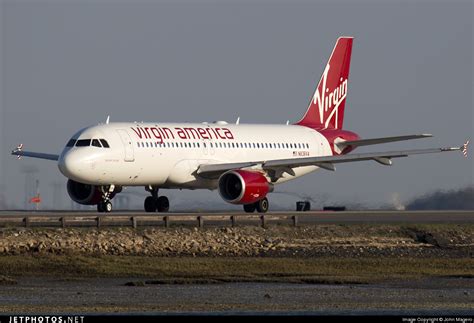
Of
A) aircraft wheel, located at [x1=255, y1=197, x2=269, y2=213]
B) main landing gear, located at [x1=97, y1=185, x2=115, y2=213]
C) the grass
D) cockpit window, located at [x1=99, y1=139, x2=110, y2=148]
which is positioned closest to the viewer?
the grass

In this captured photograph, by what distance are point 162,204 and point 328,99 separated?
14324mm

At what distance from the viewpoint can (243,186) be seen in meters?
58.8

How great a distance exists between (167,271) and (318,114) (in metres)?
34.5

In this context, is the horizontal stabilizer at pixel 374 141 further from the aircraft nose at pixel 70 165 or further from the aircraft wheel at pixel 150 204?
the aircraft nose at pixel 70 165

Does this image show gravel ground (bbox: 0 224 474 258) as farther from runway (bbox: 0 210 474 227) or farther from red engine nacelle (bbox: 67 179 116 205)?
red engine nacelle (bbox: 67 179 116 205)

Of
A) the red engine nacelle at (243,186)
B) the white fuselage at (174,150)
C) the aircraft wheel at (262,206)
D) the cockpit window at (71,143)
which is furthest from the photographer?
the aircraft wheel at (262,206)

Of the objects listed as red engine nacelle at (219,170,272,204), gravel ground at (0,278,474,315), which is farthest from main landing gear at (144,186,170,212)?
gravel ground at (0,278,474,315)

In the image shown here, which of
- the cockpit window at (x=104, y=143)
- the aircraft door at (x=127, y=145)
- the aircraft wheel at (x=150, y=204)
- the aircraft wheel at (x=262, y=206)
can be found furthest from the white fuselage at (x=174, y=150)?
the aircraft wheel at (x=262, y=206)

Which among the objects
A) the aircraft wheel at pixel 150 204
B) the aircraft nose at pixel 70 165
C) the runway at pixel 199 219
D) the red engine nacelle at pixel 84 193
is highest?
the aircraft nose at pixel 70 165

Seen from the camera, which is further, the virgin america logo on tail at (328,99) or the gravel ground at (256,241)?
the virgin america logo on tail at (328,99)

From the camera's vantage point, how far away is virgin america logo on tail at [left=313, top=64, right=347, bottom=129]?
236 ft

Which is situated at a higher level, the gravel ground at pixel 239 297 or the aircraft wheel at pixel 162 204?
the aircraft wheel at pixel 162 204

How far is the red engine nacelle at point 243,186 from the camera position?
193 feet

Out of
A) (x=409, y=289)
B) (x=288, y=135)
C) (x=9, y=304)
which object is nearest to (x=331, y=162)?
(x=288, y=135)
